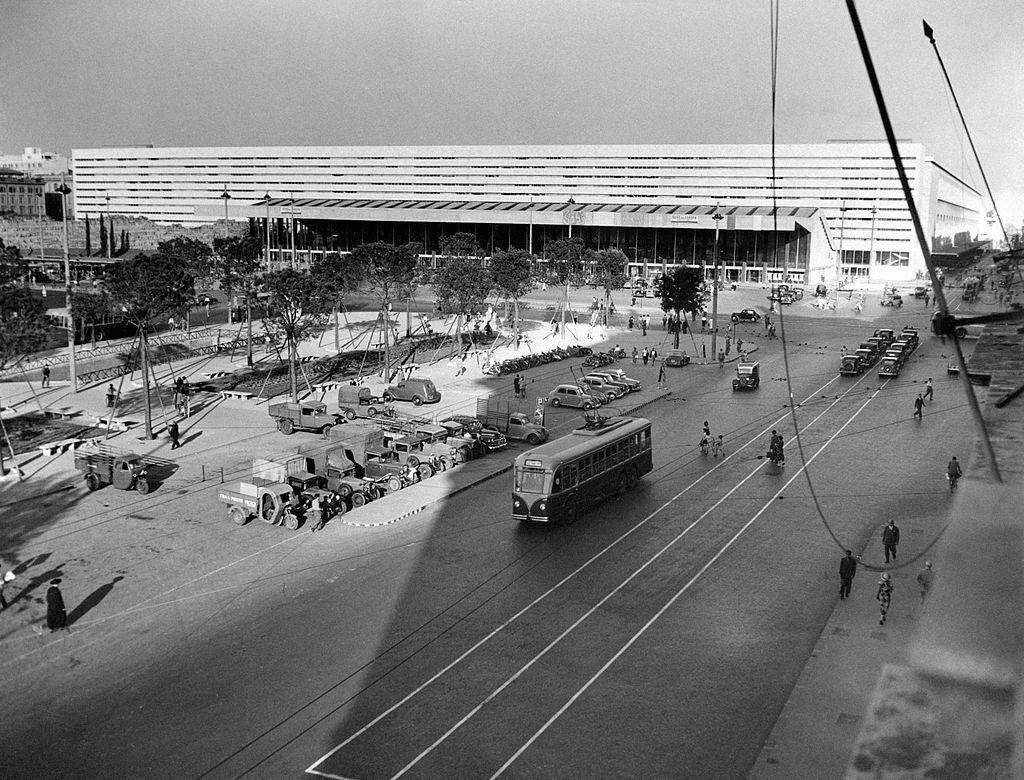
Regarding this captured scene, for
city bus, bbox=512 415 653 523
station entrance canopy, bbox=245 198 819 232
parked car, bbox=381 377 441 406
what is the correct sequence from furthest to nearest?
station entrance canopy, bbox=245 198 819 232 → parked car, bbox=381 377 441 406 → city bus, bbox=512 415 653 523

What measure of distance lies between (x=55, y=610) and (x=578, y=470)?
11.9m

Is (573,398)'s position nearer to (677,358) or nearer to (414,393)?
(414,393)

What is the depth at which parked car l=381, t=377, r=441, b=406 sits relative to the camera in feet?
127

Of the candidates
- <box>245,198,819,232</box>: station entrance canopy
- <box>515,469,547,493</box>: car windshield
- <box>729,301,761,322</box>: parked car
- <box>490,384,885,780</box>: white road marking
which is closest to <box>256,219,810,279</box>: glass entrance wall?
<box>245,198,819,232</box>: station entrance canopy

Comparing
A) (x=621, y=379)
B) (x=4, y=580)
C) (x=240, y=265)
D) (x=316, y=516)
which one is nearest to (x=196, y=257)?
(x=240, y=265)

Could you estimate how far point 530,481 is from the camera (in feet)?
74.7

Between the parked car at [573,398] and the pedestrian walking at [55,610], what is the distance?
24.0m

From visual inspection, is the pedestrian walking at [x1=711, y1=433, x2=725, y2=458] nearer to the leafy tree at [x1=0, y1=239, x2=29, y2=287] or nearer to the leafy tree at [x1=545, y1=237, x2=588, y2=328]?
the leafy tree at [x1=0, y1=239, x2=29, y2=287]

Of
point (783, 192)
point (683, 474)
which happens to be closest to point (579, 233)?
point (783, 192)

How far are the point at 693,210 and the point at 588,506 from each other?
92446 mm

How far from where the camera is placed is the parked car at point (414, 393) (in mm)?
38594

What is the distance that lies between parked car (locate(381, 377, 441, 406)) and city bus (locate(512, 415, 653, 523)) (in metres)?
12.9

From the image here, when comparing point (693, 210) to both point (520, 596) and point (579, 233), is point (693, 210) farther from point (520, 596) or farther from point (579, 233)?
point (520, 596)

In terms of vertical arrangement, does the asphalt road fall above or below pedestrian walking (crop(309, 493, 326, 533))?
below
